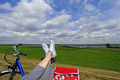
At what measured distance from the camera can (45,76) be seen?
1445 millimetres

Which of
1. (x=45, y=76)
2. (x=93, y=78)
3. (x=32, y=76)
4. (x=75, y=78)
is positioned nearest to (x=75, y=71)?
(x=75, y=78)

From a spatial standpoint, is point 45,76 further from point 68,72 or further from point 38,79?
point 68,72

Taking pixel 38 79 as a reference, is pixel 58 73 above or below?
below

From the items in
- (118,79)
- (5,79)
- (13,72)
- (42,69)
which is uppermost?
(42,69)

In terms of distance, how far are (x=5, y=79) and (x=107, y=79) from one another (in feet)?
14.6

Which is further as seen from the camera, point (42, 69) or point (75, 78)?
Answer: point (75, 78)

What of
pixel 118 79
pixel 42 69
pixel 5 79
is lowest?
pixel 118 79

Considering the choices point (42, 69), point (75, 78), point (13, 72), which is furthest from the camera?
point (75, 78)

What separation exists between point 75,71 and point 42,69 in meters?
1.78

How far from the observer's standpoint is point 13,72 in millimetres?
2166

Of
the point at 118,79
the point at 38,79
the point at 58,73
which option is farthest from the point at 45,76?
the point at 118,79

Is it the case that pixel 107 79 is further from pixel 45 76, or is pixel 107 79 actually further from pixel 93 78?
pixel 45 76

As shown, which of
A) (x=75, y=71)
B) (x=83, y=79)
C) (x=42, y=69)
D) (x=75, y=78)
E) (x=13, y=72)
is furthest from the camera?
(x=83, y=79)

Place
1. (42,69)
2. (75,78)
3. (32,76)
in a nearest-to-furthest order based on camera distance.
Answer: (32,76), (42,69), (75,78)
